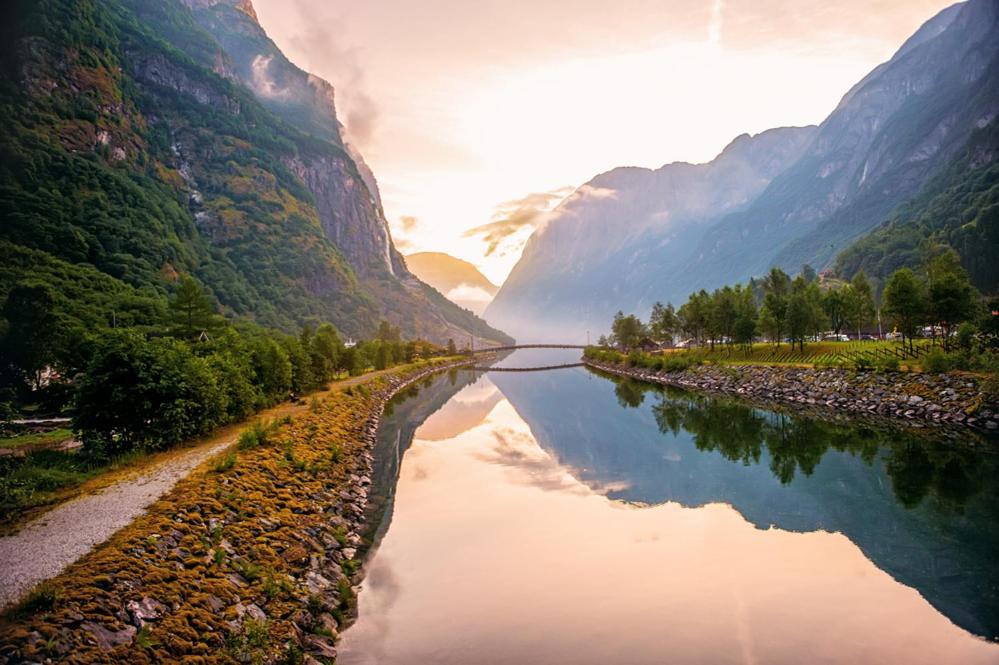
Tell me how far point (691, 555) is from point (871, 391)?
4694 centimetres

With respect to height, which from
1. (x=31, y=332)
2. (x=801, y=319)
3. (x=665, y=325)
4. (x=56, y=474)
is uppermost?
(x=665, y=325)

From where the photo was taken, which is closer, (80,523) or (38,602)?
(38,602)

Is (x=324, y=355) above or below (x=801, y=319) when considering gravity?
below

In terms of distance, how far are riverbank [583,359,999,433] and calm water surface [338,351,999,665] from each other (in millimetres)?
7457

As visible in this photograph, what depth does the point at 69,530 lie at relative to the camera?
17266mm

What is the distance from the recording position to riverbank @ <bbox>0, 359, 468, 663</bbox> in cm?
1247

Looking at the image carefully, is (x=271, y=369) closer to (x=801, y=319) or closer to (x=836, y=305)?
(x=801, y=319)

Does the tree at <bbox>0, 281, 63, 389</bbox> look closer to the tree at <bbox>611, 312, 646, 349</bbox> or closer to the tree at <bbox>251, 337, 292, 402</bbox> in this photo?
the tree at <bbox>251, 337, 292, 402</bbox>

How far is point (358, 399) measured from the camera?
234 feet

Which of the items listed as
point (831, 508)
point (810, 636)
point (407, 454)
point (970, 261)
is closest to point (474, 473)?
point (407, 454)

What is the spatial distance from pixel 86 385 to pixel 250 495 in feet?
36.4

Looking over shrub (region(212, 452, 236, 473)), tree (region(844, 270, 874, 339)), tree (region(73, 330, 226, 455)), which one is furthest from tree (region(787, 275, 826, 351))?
shrub (region(212, 452, 236, 473))

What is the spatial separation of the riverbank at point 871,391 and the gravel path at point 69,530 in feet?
190

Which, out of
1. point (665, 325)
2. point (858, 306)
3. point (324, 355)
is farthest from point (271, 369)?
point (665, 325)
